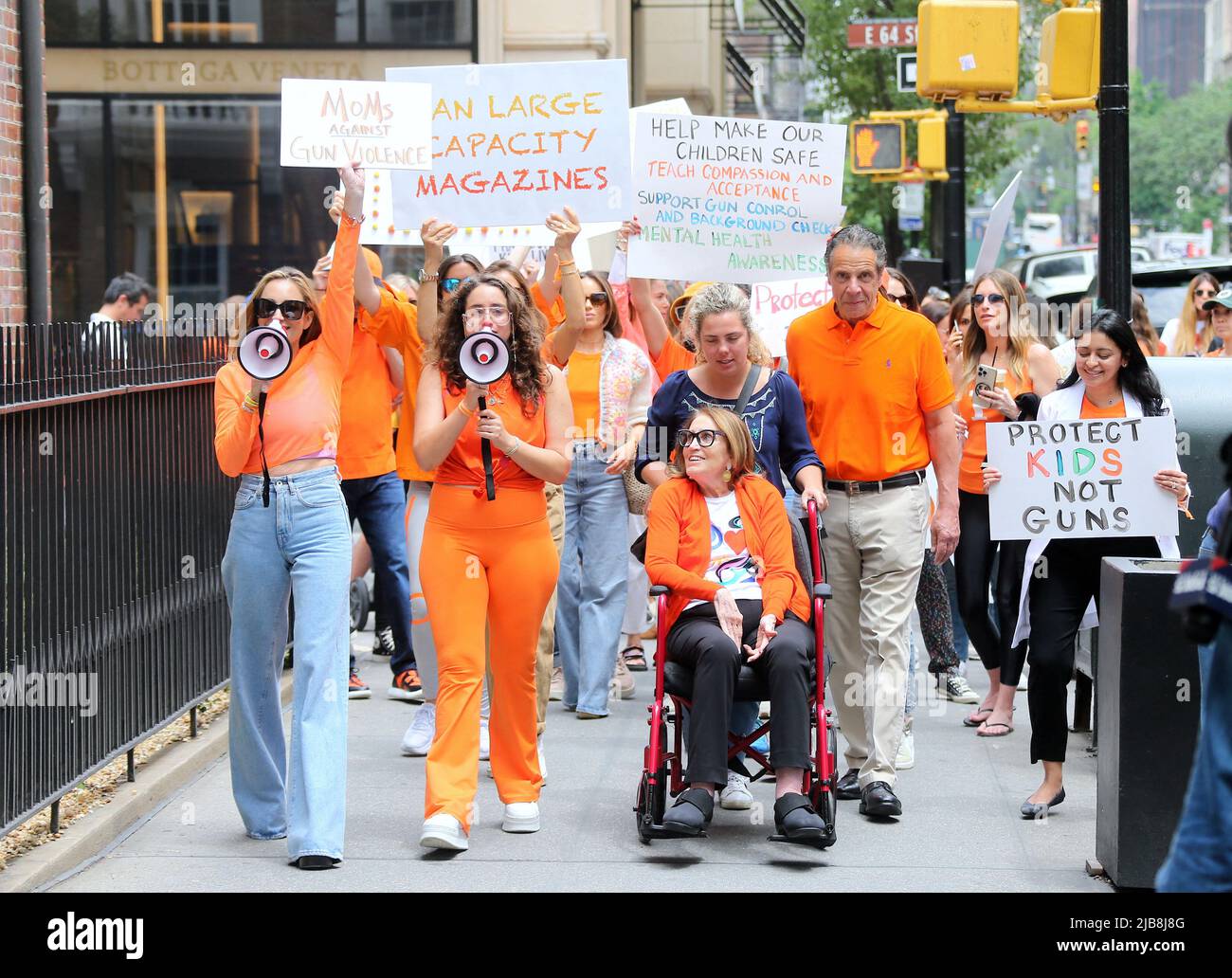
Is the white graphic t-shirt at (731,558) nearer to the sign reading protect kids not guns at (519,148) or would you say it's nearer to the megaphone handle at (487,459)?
the megaphone handle at (487,459)

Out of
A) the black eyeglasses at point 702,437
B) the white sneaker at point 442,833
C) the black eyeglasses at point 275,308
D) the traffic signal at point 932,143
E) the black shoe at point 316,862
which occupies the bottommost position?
the black shoe at point 316,862

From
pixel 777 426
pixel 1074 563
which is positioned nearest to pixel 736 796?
pixel 777 426

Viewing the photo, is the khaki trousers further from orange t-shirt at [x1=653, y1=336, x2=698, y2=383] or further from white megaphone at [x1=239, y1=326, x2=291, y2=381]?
white megaphone at [x1=239, y1=326, x2=291, y2=381]

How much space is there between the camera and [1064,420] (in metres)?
7.12

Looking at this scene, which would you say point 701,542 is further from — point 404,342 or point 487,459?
point 404,342

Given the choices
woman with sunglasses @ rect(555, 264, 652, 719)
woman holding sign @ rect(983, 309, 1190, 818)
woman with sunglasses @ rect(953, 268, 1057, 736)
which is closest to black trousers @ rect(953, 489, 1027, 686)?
woman with sunglasses @ rect(953, 268, 1057, 736)

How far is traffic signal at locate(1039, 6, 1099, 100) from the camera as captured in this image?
10539 mm

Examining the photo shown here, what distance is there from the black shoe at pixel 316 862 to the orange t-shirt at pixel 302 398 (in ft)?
4.51

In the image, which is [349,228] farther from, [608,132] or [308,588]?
[608,132]

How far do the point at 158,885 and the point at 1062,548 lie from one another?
11.8ft

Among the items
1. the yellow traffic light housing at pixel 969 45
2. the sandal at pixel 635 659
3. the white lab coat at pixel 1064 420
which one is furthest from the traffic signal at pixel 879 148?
the white lab coat at pixel 1064 420

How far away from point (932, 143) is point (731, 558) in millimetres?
16311

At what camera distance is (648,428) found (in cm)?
747

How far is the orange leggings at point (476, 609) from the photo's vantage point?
21.1ft
